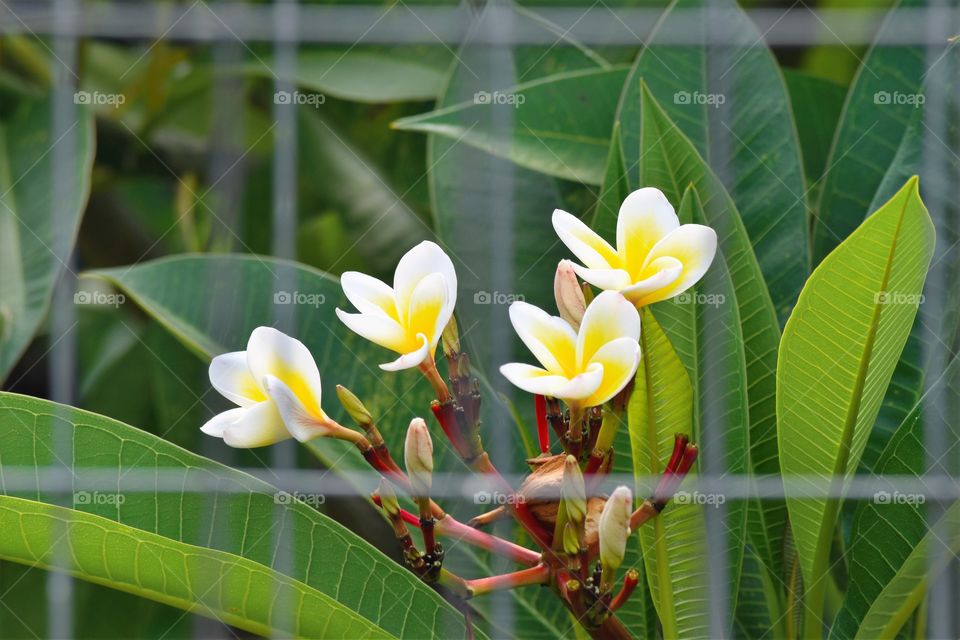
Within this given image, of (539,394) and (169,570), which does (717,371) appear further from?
(169,570)

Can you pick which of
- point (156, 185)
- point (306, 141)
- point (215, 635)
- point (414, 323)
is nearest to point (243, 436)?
point (414, 323)

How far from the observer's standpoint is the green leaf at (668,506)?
14.6 inches

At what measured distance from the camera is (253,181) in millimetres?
627

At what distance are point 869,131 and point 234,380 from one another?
35 cm

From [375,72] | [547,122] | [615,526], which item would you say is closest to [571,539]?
[615,526]

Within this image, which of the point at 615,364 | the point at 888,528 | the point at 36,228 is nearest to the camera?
the point at 615,364

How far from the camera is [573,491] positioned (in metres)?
0.30

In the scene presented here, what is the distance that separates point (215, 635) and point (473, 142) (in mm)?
288

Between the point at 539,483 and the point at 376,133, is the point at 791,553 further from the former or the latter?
the point at 376,133

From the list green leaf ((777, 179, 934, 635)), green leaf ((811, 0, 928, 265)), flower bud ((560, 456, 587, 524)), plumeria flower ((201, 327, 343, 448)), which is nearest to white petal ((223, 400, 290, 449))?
plumeria flower ((201, 327, 343, 448))

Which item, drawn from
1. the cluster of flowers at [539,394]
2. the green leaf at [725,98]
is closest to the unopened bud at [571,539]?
the cluster of flowers at [539,394]

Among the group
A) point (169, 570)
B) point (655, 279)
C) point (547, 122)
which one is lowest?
point (169, 570)

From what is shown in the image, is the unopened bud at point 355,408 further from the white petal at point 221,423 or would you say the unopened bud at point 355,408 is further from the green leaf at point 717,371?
the green leaf at point 717,371

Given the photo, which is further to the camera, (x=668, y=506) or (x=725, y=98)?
(x=725, y=98)
